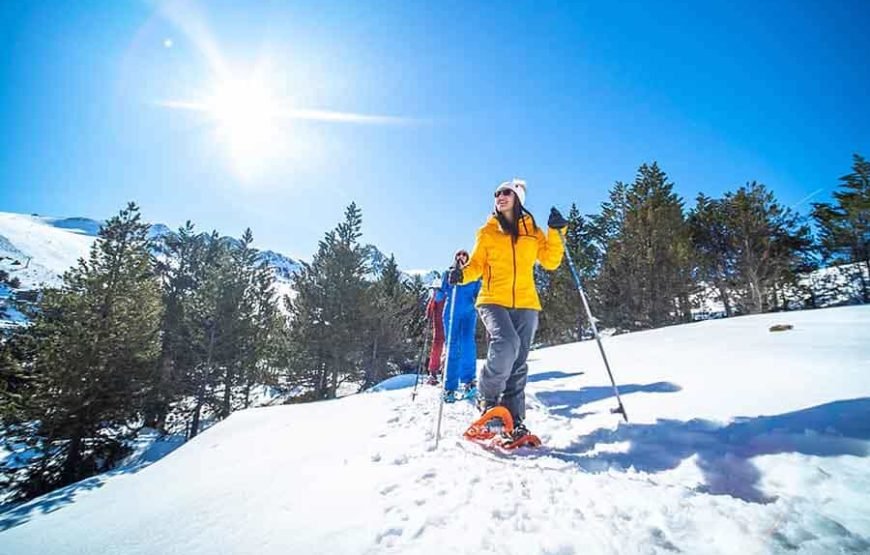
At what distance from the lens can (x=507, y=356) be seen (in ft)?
9.48

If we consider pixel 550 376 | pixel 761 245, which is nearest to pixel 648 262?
pixel 761 245

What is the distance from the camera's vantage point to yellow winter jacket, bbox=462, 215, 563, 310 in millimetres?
→ 3074

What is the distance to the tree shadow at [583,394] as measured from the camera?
364cm

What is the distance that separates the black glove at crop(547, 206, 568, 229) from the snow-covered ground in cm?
180

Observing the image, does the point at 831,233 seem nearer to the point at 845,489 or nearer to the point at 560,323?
the point at 560,323

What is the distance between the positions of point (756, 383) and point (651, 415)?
1118mm

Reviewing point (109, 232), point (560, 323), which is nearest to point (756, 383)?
point (560, 323)

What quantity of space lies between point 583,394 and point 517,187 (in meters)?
2.69

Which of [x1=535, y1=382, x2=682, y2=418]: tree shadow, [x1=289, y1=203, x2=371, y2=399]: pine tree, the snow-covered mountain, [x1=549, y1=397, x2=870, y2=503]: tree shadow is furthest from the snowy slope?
[x1=549, y1=397, x2=870, y2=503]: tree shadow

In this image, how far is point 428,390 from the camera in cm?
539

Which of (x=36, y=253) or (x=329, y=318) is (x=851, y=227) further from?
(x=36, y=253)

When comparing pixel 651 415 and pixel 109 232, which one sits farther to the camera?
pixel 109 232

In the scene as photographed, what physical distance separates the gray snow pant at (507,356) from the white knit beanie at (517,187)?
111 centimetres

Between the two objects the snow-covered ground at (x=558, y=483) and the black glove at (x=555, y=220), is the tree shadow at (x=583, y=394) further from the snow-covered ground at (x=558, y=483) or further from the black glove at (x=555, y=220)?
→ the black glove at (x=555, y=220)
